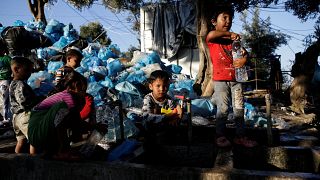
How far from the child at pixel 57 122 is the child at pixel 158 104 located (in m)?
0.86

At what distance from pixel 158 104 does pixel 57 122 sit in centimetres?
137

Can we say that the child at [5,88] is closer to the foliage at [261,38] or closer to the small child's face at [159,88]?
the small child's face at [159,88]

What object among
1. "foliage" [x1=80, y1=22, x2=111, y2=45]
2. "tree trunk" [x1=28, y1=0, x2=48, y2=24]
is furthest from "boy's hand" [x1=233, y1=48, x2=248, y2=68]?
"foliage" [x1=80, y1=22, x2=111, y2=45]

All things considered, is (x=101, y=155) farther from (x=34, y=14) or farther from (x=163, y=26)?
(x=34, y=14)

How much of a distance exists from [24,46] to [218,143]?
9.03 metres

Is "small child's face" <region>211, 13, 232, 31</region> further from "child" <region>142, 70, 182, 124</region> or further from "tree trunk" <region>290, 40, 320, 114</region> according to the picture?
"tree trunk" <region>290, 40, 320, 114</region>

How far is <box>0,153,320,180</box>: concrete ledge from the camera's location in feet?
7.04

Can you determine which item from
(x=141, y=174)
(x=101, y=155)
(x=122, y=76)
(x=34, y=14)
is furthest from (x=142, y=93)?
(x=34, y=14)

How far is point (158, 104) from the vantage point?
3713 mm

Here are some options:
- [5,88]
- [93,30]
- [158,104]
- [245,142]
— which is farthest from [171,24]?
[93,30]

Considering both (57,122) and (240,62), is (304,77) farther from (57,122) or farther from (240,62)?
(57,122)

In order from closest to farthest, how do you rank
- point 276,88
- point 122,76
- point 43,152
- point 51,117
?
point 51,117 → point 43,152 → point 122,76 → point 276,88

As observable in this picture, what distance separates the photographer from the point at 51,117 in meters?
2.66

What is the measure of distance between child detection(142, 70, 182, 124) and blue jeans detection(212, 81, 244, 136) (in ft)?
1.47
